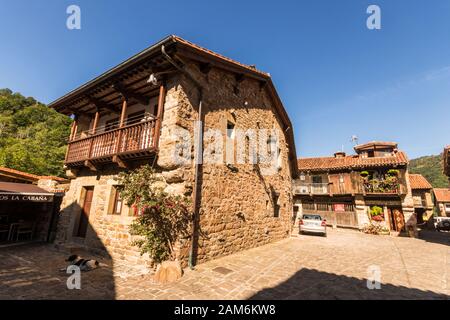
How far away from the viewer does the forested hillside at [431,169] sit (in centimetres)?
4731

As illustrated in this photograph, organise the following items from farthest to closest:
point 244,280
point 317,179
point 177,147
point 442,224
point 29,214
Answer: point 317,179 < point 442,224 < point 29,214 < point 177,147 < point 244,280

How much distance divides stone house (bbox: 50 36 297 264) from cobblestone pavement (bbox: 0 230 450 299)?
1.05 meters

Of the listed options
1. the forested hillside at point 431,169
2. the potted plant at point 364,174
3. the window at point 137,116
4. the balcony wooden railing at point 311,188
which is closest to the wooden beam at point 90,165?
the window at point 137,116

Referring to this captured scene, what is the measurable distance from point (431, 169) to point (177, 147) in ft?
240

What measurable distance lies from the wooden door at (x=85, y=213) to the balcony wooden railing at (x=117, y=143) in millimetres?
1503

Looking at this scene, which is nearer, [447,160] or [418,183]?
[447,160]

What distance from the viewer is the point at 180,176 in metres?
6.00

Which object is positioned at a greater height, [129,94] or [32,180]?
[129,94]

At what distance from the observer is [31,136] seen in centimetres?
2894

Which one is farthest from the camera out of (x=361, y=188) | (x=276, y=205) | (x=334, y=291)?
(x=361, y=188)

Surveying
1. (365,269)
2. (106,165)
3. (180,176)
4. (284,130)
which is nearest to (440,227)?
(284,130)

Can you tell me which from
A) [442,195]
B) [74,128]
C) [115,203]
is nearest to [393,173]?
[115,203]

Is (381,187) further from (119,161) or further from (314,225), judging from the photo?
(119,161)

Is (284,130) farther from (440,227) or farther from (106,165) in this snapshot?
(440,227)
